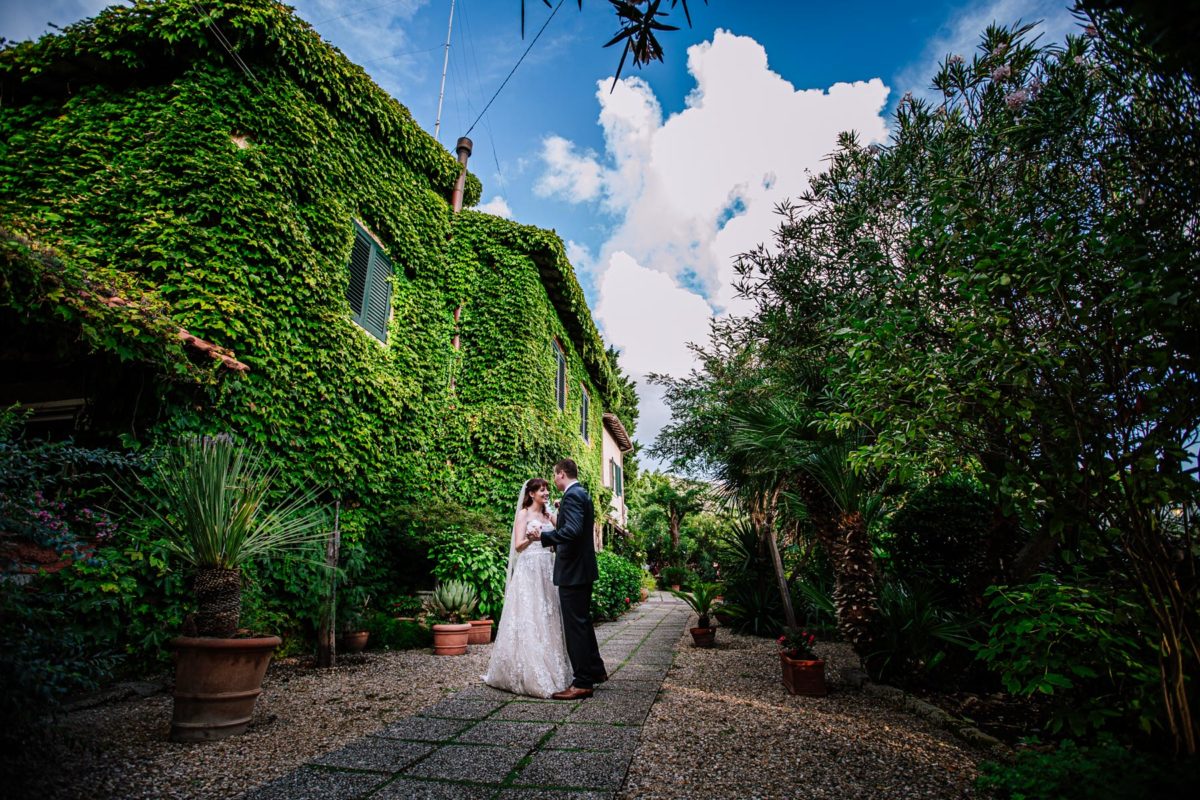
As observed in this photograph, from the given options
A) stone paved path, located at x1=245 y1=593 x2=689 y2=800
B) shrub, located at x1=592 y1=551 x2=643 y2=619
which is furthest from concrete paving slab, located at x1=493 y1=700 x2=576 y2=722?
shrub, located at x1=592 y1=551 x2=643 y2=619

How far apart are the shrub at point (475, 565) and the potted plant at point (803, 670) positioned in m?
3.83

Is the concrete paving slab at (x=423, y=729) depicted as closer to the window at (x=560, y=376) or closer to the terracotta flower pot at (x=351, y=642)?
the terracotta flower pot at (x=351, y=642)

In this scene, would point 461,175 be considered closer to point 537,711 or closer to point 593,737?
point 537,711

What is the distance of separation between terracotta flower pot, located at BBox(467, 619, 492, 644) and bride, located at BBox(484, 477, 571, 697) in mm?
2340

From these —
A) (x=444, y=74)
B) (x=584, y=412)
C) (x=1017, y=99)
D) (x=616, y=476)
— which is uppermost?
(x=444, y=74)

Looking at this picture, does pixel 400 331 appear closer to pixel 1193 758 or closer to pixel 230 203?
pixel 230 203

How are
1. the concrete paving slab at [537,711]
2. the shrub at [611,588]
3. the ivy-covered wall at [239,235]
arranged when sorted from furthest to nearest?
the shrub at [611,588], the ivy-covered wall at [239,235], the concrete paving slab at [537,711]

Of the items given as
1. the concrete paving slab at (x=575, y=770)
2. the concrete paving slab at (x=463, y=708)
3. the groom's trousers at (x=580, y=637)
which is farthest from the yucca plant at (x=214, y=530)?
the groom's trousers at (x=580, y=637)

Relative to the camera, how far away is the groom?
4531 mm

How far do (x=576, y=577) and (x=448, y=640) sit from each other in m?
2.75

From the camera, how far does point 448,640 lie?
20.9ft

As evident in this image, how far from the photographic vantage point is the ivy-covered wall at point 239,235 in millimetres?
4957

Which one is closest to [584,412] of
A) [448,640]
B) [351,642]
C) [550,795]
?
[448,640]

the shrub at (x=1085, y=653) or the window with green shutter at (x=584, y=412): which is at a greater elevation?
the window with green shutter at (x=584, y=412)
